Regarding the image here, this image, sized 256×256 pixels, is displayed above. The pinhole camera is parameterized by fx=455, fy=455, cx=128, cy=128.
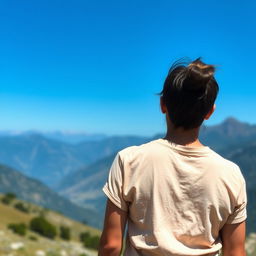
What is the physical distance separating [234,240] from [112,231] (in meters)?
1.18

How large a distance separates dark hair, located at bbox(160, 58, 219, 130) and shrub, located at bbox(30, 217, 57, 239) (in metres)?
75.0

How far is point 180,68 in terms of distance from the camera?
439 centimetres

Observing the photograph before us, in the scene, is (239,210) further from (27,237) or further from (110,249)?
(27,237)

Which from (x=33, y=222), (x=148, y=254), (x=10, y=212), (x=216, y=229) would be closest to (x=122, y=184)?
(x=148, y=254)

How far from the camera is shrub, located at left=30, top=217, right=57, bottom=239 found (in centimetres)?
7799

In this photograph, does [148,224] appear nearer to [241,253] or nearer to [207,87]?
[241,253]

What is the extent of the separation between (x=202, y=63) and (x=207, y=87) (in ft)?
0.87

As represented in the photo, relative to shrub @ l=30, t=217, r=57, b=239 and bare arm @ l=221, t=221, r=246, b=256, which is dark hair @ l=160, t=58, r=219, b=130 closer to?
bare arm @ l=221, t=221, r=246, b=256

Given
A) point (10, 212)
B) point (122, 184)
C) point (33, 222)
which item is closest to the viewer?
point (122, 184)

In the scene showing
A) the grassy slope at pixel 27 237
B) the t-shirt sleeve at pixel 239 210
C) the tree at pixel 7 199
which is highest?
the tree at pixel 7 199

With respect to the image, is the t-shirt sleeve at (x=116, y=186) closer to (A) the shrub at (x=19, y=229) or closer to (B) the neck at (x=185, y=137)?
(B) the neck at (x=185, y=137)

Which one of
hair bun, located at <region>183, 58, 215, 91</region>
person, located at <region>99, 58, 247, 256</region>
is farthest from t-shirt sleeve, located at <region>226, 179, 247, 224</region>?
hair bun, located at <region>183, 58, 215, 91</region>

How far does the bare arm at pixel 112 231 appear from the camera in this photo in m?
4.29

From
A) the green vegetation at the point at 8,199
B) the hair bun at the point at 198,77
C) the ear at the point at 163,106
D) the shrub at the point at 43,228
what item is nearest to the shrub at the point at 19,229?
the shrub at the point at 43,228
